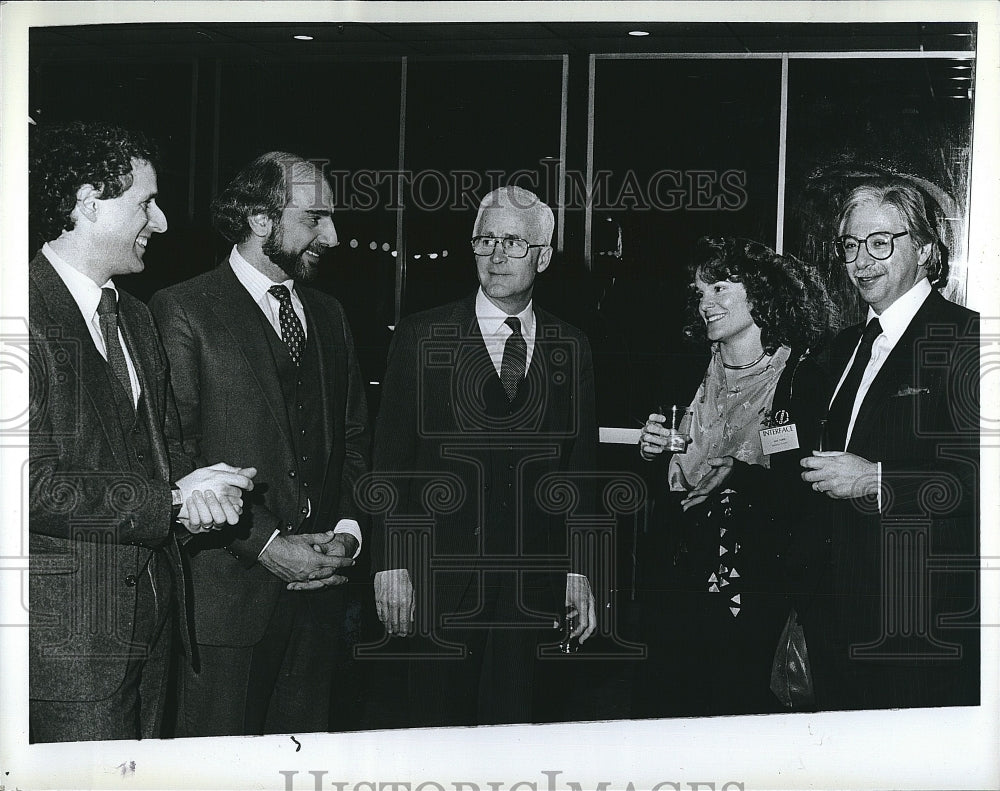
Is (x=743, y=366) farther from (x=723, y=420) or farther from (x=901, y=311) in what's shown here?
(x=901, y=311)

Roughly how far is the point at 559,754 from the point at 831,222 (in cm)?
183

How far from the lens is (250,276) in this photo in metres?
3.23

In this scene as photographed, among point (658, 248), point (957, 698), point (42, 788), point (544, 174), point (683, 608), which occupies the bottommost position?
point (42, 788)

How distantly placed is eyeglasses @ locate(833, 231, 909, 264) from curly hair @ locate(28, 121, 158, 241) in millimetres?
2056

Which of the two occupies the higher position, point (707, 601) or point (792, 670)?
point (707, 601)

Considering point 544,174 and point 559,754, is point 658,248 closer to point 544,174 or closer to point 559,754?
point 544,174

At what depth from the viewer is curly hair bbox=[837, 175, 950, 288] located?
3348 millimetres

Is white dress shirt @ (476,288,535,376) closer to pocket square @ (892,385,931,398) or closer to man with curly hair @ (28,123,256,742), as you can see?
man with curly hair @ (28,123,256,742)

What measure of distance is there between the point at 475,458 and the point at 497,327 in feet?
1.31

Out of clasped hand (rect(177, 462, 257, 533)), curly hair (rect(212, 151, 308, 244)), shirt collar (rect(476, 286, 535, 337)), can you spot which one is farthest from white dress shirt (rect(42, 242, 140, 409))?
shirt collar (rect(476, 286, 535, 337))

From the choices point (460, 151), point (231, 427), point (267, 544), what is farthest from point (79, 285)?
point (460, 151)

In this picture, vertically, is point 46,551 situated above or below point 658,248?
below

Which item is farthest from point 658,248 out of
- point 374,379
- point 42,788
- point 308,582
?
point 42,788

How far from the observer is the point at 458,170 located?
3.27m
